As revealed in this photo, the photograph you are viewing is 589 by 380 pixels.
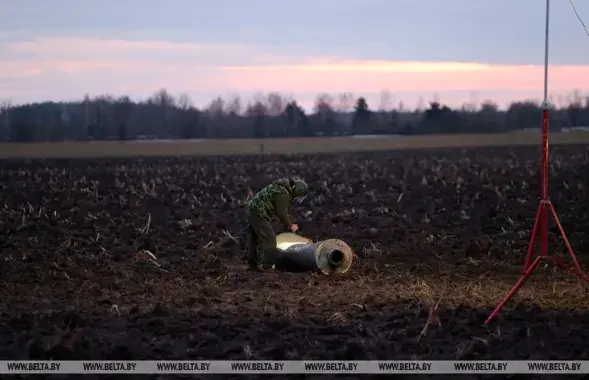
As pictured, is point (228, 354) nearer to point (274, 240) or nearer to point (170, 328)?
point (170, 328)

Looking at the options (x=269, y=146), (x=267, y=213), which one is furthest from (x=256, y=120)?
(x=267, y=213)

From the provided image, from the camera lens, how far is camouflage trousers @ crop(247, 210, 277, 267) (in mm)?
15500

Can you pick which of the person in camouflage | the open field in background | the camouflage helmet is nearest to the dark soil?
the person in camouflage

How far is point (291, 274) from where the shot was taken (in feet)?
48.3

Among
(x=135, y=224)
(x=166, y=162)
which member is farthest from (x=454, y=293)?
(x=166, y=162)

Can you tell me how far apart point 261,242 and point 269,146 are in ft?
129

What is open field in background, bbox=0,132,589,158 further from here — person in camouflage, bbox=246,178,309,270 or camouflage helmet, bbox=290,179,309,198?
camouflage helmet, bbox=290,179,309,198

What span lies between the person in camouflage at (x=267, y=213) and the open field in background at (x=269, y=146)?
110 ft

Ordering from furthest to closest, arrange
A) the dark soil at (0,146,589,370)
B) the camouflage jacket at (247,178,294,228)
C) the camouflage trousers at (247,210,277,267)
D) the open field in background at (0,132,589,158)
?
the open field in background at (0,132,589,158)
the camouflage trousers at (247,210,277,267)
the camouflage jacket at (247,178,294,228)
the dark soil at (0,146,589,370)

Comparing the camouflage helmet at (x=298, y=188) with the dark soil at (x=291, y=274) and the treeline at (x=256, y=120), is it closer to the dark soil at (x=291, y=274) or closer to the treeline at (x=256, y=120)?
the dark soil at (x=291, y=274)

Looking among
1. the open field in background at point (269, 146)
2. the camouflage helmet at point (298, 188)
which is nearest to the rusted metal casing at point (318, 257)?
the camouflage helmet at point (298, 188)

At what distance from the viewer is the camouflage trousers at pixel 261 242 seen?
610 inches

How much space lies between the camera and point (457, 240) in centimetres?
1852

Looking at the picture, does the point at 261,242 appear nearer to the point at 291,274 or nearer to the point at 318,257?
the point at 291,274
